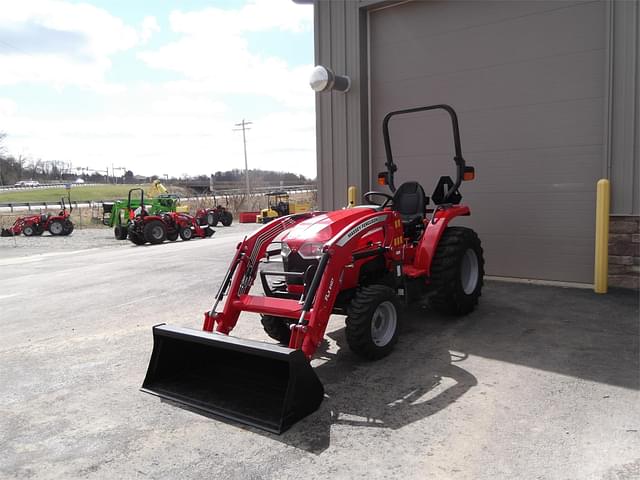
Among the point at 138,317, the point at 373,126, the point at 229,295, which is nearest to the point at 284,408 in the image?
the point at 229,295

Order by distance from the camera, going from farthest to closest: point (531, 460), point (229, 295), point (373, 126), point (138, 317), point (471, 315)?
point (373, 126) < point (138, 317) < point (471, 315) < point (229, 295) < point (531, 460)

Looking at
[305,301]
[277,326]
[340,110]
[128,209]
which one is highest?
[340,110]

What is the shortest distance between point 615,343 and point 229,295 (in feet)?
11.1

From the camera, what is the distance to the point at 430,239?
5.45m

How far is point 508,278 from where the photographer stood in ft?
25.9

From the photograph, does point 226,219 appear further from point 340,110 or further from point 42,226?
point 340,110

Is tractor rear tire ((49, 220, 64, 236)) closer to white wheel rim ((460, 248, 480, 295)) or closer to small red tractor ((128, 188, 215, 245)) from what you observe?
small red tractor ((128, 188, 215, 245))

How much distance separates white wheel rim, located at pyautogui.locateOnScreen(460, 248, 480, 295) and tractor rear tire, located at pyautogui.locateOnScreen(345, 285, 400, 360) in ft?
5.81

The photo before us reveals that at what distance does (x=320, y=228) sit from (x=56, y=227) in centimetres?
2023

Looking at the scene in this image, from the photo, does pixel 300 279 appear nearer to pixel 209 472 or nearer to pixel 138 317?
pixel 209 472

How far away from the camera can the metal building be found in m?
6.82

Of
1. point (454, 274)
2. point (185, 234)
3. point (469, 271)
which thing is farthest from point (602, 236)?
point (185, 234)

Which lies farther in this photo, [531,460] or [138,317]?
[138,317]

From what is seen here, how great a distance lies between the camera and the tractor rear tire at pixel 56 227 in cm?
2177
